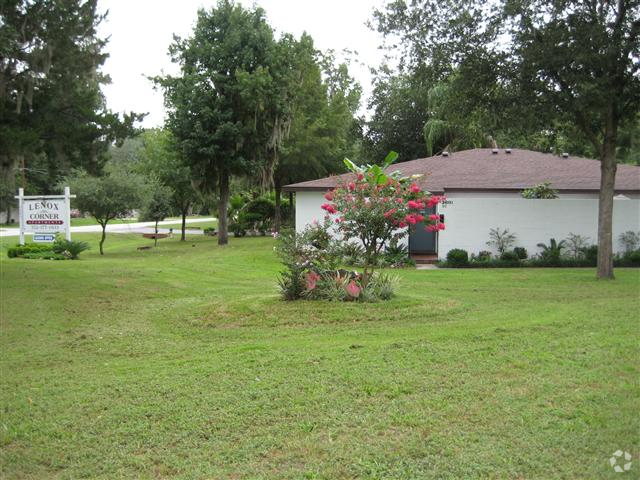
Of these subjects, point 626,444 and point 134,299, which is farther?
point 134,299

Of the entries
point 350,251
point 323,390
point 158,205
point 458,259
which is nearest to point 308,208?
point 458,259

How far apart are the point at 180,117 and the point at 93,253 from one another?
6881 millimetres

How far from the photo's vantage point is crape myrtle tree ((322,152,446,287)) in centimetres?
974

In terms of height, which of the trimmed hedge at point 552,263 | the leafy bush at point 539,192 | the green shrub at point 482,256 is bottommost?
the trimmed hedge at point 552,263

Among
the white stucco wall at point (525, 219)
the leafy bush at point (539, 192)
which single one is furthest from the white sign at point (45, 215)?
the leafy bush at point (539, 192)

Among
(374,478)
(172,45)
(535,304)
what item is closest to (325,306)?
(535,304)

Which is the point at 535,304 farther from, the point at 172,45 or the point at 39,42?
the point at 172,45

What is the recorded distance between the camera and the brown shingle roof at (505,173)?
20.3 m

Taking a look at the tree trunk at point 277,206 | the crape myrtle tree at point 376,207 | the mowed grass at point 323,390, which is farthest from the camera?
the tree trunk at point 277,206

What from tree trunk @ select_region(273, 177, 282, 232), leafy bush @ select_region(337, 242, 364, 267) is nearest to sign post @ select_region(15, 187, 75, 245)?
tree trunk @ select_region(273, 177, 282, 232)

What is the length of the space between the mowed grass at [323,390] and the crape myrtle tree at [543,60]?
5.71m

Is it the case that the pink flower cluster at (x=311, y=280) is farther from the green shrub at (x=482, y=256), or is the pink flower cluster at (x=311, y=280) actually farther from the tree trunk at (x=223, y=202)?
the tree trunk at (x=223, y=202)

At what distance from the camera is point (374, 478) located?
3715 mm

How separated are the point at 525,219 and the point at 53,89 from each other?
1422 cm
